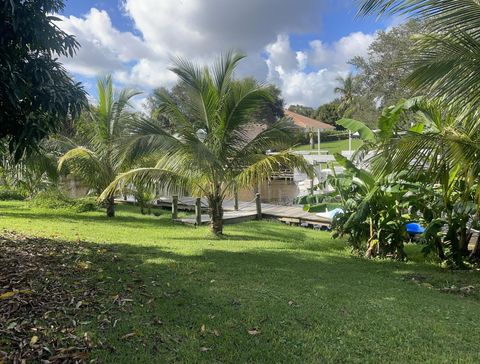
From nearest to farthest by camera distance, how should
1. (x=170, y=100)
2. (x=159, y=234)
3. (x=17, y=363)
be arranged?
(x=17, y=363)
(x=170, y=100)
(x=159, y=234)

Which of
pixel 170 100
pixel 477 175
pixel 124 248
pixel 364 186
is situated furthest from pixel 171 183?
pixel 477 175

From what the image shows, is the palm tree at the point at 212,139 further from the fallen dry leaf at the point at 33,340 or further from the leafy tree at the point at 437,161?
the fallen dry leaf at the point at 33,340

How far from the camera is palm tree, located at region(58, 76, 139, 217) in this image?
525 inches

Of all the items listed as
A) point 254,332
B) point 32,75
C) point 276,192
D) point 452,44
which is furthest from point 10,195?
point 452,44

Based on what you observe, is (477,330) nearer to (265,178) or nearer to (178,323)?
(178,323)

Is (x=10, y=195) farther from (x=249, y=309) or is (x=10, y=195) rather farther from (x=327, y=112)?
(x=327, y=112)

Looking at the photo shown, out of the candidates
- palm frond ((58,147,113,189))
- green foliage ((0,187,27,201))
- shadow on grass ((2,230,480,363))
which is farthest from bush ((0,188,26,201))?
shadow on grass ((2,230,480,363))

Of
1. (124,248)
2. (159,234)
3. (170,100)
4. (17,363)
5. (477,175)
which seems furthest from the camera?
(159,234)

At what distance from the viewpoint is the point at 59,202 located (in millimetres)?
15391

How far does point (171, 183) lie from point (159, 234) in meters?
1.40

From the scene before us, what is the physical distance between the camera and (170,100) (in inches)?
386

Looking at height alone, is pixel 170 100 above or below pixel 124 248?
above

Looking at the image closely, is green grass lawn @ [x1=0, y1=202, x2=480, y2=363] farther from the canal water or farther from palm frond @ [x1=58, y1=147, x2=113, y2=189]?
the canal water

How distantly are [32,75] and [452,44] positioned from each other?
14.0ft
